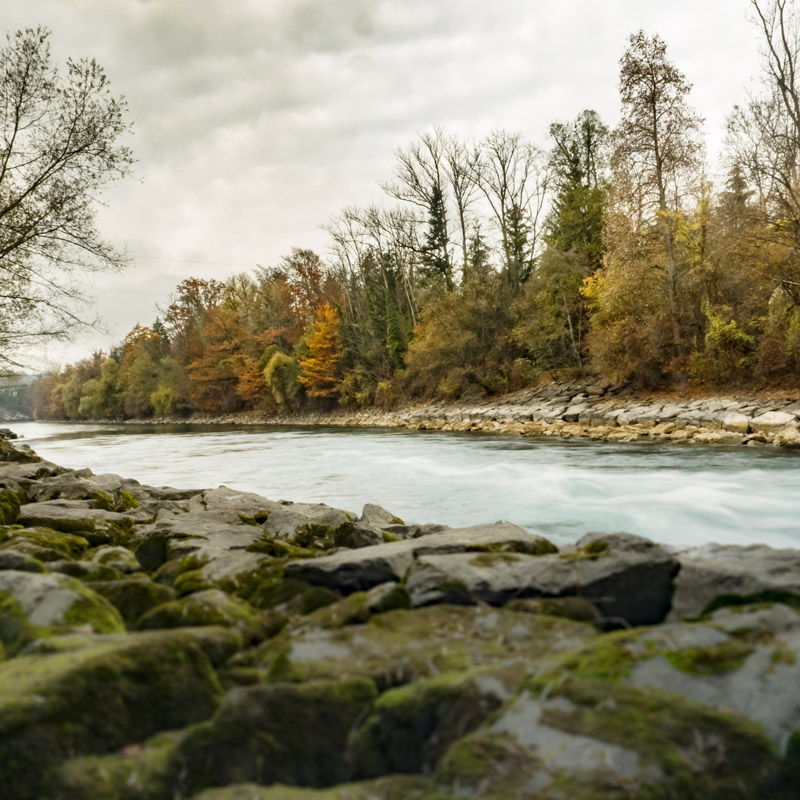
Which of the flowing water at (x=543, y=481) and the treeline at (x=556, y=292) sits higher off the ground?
the treeline at (x=556, y=292)

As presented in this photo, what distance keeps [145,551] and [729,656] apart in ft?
13.9

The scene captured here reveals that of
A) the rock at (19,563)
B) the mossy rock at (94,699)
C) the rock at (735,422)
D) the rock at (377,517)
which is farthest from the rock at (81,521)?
the rock at (735,422)

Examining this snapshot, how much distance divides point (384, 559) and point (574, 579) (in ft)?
3.75

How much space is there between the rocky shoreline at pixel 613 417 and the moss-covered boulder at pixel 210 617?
15.5m

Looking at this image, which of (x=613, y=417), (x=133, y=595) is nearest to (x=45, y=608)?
(x=133, y=595)

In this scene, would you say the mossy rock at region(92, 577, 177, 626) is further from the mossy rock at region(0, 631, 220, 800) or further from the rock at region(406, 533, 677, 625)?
the rock at region(406, 533, 677, 625)

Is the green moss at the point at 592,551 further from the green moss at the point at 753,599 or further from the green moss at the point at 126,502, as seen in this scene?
the green moss at the point at 126,502

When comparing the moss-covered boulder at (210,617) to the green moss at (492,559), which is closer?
the moss-covered boulder at (210,617)

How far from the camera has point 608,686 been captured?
201cm

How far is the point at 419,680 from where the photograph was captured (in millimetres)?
2242

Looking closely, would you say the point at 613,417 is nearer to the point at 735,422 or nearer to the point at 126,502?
the point at 735,422

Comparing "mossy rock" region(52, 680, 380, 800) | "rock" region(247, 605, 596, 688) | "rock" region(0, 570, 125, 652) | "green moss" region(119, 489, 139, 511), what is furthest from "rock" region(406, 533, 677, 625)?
"green moss" region(119, 489, 139, 511)

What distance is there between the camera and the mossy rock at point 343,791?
182cm

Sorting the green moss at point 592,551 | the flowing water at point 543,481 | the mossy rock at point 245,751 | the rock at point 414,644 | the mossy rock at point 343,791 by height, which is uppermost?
the green moss at point 592,551
